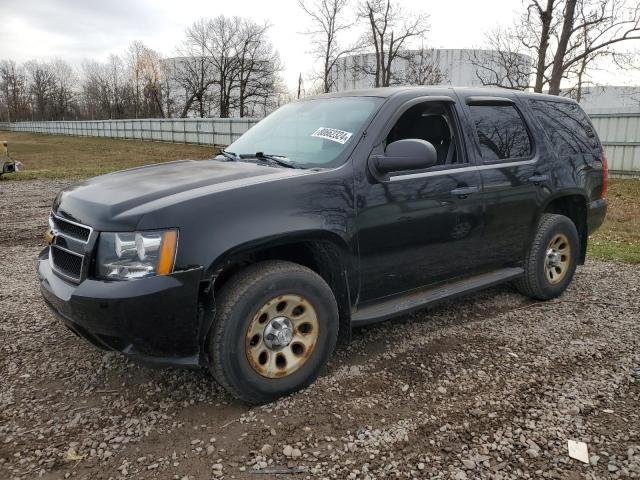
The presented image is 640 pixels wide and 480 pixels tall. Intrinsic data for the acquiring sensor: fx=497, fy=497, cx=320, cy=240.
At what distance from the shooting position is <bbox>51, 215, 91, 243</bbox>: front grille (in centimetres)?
266

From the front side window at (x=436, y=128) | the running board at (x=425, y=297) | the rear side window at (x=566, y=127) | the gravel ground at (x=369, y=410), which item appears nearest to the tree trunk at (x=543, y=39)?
the rear side window at (x=566, y=127)

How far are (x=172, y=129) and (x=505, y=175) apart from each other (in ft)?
115

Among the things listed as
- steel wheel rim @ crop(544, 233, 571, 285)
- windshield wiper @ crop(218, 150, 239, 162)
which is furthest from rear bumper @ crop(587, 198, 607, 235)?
windshield wiper @ crop(218, 150, 239, 162)

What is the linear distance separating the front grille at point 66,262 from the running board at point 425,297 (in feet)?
5.37

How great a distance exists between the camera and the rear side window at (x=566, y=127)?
4.44m

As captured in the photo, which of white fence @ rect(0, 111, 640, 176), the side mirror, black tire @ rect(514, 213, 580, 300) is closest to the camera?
the side mirror

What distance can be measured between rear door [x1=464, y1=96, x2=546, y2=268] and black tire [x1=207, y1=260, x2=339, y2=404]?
1.62 meters

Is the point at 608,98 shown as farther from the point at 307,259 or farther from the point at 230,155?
the point at 307,259

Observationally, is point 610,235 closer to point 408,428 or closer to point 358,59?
point 408,428

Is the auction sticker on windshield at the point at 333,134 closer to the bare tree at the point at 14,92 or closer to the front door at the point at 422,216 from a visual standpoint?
the front door at the point at 422,216

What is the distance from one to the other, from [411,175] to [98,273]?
2.01 meters

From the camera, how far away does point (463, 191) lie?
3604 millimetres

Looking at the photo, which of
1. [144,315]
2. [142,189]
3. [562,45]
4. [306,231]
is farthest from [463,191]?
[562,45]

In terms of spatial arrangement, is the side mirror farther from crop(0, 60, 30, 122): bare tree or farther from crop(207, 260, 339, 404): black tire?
crop(0, 60, 30, 122): bare tree
